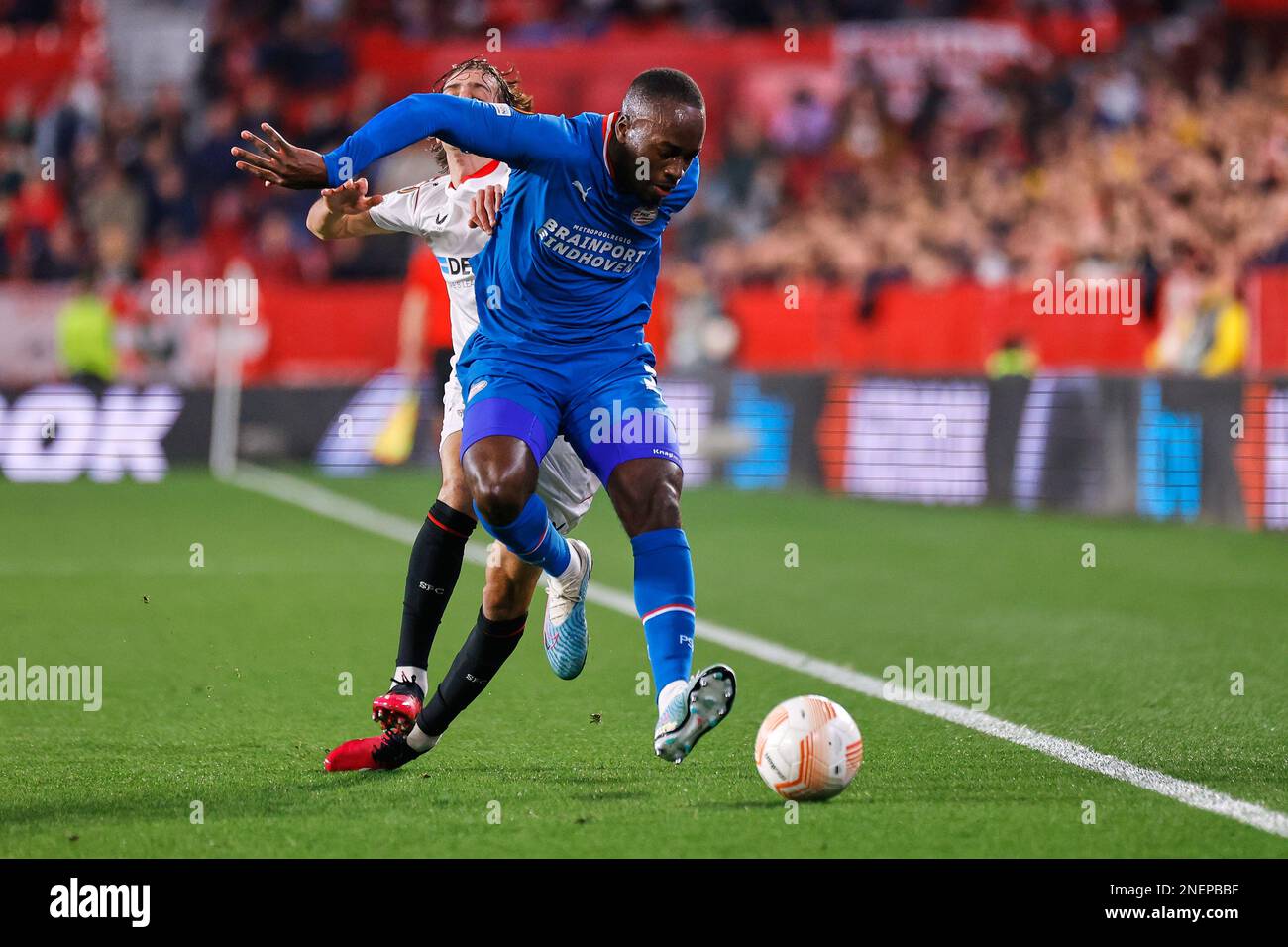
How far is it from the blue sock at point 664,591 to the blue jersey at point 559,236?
→ 2.13 feet

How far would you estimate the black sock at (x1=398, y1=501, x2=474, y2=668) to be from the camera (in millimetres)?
5965

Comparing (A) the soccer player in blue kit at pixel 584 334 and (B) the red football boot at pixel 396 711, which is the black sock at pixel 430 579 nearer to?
(B) the red football boot at pixel 396 711

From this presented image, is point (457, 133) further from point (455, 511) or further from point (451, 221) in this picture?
point (455, 511)

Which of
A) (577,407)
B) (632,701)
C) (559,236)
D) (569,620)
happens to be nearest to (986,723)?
(632,701)

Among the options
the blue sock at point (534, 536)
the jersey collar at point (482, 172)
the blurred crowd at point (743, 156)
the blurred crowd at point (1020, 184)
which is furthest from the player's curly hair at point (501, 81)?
the blurred crowd at point (743, 156)

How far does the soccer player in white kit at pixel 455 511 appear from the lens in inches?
227

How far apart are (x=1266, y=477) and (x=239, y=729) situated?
891cm

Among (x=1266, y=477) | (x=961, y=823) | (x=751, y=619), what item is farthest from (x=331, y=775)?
(x=1266, y=477)

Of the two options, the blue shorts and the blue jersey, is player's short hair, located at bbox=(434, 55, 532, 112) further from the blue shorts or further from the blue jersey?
the blue shorts

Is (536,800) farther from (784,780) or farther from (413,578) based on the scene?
(413,578)

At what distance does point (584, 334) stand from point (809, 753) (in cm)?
141

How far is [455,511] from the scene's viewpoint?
6020mm

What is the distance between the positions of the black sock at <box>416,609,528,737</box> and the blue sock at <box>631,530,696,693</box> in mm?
607

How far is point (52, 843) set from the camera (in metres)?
4.63
